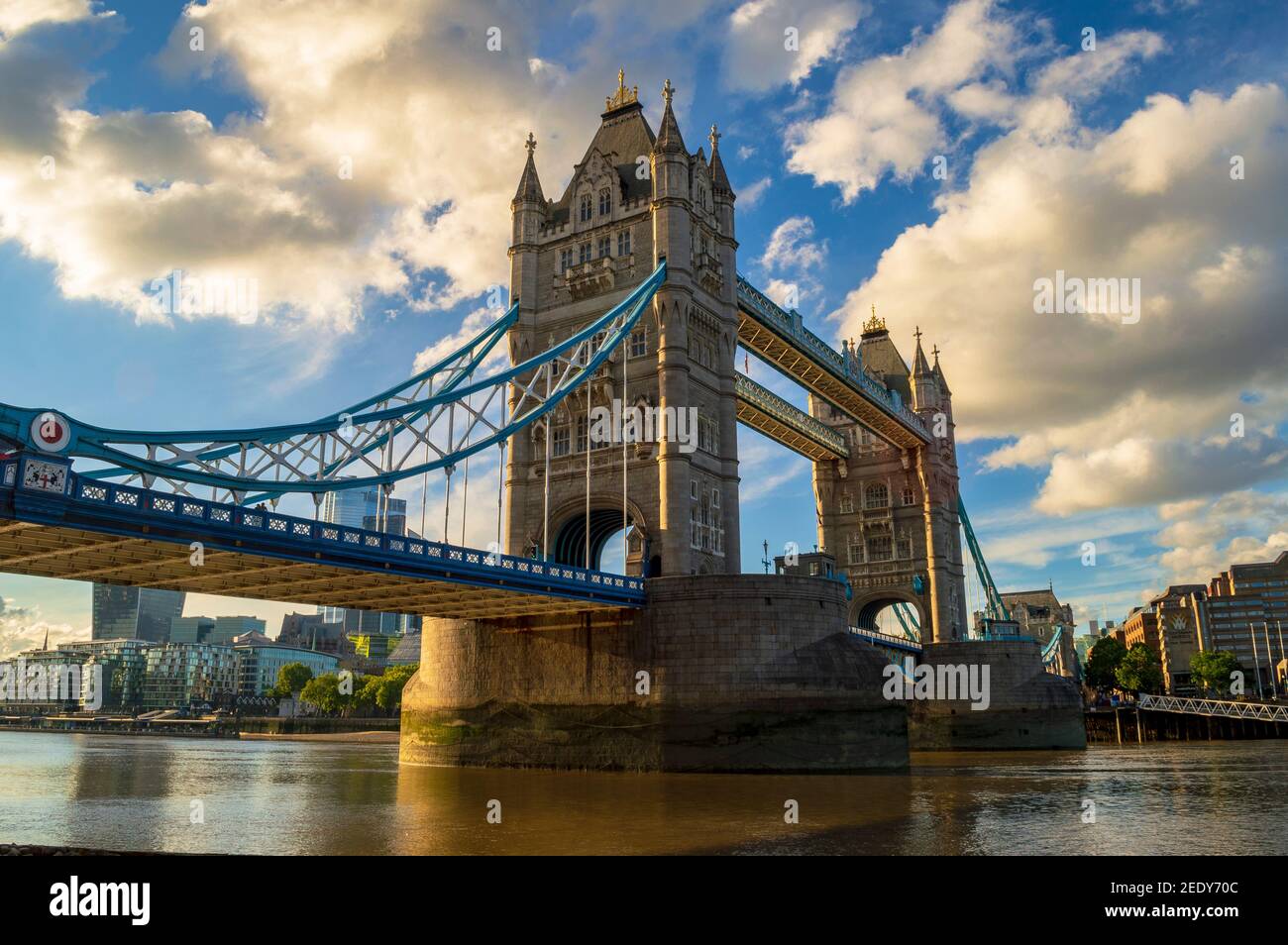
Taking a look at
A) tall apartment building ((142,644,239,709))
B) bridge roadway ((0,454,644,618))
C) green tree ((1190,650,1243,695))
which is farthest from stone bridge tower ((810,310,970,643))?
tall apartment building ((142,644,239,709))

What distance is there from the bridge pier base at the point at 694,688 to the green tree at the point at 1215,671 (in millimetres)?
92298

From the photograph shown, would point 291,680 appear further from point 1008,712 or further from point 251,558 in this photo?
point 251,558

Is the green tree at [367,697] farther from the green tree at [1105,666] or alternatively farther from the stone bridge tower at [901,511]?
the green tree at [1105,666]

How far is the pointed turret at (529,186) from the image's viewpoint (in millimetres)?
47438

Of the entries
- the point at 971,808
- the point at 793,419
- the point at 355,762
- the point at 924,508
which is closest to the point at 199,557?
the point at 971,808

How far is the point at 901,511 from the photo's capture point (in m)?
74.1

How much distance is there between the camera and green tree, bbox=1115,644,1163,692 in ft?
356

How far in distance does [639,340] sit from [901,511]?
37768mm

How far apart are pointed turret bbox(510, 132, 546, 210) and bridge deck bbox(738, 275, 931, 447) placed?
11.1m

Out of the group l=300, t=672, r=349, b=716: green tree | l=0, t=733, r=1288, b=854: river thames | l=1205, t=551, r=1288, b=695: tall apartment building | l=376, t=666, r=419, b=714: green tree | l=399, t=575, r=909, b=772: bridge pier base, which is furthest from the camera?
l=1205, t=551, r=1288, b=695: tall apartment building

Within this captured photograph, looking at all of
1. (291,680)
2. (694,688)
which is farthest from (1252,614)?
(694,688)

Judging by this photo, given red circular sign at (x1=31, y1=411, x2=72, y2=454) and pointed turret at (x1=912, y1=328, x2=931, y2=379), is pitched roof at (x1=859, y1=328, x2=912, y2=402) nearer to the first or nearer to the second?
pointed turret at (x1=912, y1=328, x2=931, y2=379)

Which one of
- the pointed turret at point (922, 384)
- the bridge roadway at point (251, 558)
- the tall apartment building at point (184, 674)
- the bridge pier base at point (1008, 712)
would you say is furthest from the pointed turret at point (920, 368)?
the tall apartment building at point (184, 674)
